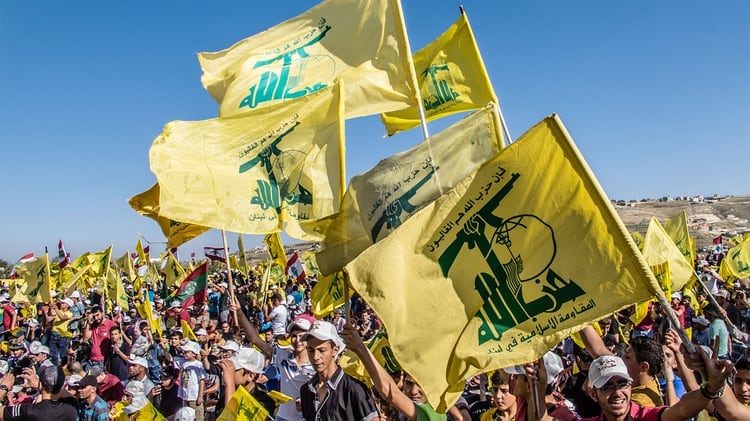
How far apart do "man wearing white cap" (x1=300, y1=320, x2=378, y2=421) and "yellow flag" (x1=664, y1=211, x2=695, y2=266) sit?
8916 millimetres

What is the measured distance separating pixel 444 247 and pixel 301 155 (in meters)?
1.93

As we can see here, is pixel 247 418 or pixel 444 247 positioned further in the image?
pixel 247 418

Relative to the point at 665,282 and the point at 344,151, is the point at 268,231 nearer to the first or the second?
the point at 344,151

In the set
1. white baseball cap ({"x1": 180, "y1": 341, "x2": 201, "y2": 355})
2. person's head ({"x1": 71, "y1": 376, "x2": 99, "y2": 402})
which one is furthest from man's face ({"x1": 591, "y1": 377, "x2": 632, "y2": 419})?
white baseball cap ({"x1": 180, "y1": 341, "x2": 201, "y2": 355})

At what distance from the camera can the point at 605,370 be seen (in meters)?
3.61

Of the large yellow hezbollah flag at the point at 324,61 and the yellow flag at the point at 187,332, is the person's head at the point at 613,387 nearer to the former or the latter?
the large yellow hezbollah flag at the point at 324,61

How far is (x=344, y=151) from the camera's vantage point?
4.84 metres

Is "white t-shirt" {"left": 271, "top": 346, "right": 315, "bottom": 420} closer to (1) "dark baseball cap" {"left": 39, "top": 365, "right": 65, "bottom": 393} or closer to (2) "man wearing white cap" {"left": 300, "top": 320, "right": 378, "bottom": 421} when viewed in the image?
(2) "man wearing white cap" {"left": 300, "top": 320, "right": 378, "bottom": 421}

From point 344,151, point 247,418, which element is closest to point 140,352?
point 247,418

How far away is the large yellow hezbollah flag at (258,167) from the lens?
4902 mm

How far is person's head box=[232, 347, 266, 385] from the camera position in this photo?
20.4ft

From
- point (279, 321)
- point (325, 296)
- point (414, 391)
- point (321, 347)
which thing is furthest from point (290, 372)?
point (279, 321)

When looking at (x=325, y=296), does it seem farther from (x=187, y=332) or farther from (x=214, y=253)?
(x=214, y=253)

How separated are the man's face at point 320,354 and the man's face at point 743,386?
2.81 meters
